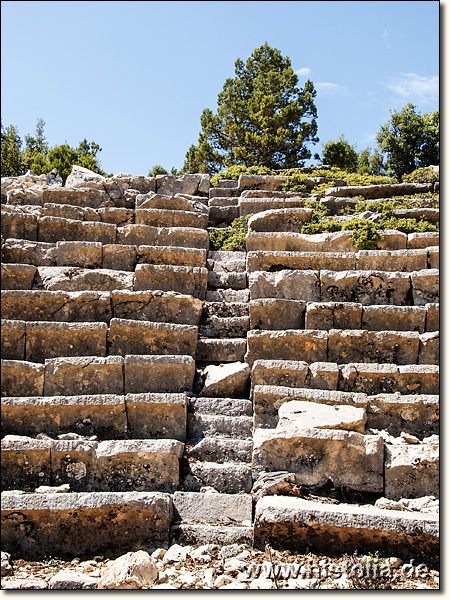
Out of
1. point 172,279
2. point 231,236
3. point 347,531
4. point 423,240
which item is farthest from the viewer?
point 231,236

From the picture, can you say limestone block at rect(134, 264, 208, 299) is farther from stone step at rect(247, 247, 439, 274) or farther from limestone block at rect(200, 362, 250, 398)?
limestone block at rect(200, 362, 250, 398)

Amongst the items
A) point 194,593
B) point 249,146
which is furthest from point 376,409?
point 249,146

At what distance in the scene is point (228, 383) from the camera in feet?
21.0

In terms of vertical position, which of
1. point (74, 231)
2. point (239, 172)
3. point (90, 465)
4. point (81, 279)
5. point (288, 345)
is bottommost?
point (90, 465)

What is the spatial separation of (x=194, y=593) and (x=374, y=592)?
1.29 m

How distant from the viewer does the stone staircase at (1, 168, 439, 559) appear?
4695mm

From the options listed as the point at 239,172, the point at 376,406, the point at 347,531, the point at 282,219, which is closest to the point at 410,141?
the point at 239,172

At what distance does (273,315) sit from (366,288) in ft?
4.92

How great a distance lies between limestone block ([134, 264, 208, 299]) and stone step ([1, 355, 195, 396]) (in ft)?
5.57

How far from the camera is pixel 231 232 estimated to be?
379 inches

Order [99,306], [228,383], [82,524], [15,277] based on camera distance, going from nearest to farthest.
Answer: [82,524]
[228,383]
[99,306]
[15,277]

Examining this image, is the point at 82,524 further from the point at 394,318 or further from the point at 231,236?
the point at 231,236

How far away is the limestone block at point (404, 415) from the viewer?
19.6ft

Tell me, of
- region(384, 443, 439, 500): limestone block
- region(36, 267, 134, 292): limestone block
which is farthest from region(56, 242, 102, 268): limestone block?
region(384, 443, 439, 500): limestone block
